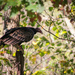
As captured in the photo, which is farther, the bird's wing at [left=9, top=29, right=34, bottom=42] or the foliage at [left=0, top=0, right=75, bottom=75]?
the bird's wing at [left=9, top=29, right=34, bottom=42]

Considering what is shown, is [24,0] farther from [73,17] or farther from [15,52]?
[73,17]

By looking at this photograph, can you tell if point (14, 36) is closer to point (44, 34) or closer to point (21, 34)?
point (21, 34)

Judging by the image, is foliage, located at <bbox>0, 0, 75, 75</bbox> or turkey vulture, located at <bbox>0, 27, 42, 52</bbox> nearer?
foliage, located at <bbox>0, 0, 75, 75</bbox>

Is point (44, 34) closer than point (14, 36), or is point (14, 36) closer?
point (14, 36)

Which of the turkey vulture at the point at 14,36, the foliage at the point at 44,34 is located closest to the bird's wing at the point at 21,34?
the turkey vulture at the point at 14,36

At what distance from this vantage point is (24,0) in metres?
1.12

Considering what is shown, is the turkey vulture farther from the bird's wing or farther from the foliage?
the foliage

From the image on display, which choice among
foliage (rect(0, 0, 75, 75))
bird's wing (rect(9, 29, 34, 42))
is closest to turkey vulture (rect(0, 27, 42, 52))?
bird's wing (rect(9, 29, 34, 42))

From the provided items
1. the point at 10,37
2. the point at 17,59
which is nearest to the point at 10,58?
the point at 17,59

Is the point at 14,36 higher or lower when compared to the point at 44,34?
lower

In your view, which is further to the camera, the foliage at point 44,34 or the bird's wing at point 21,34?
the bird's wing at point 21,34

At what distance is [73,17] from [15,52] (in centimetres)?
132

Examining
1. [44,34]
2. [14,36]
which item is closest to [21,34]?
[14,36]

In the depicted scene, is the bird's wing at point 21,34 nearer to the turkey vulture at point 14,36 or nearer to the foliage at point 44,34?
the turkey vulture at point 14,36
